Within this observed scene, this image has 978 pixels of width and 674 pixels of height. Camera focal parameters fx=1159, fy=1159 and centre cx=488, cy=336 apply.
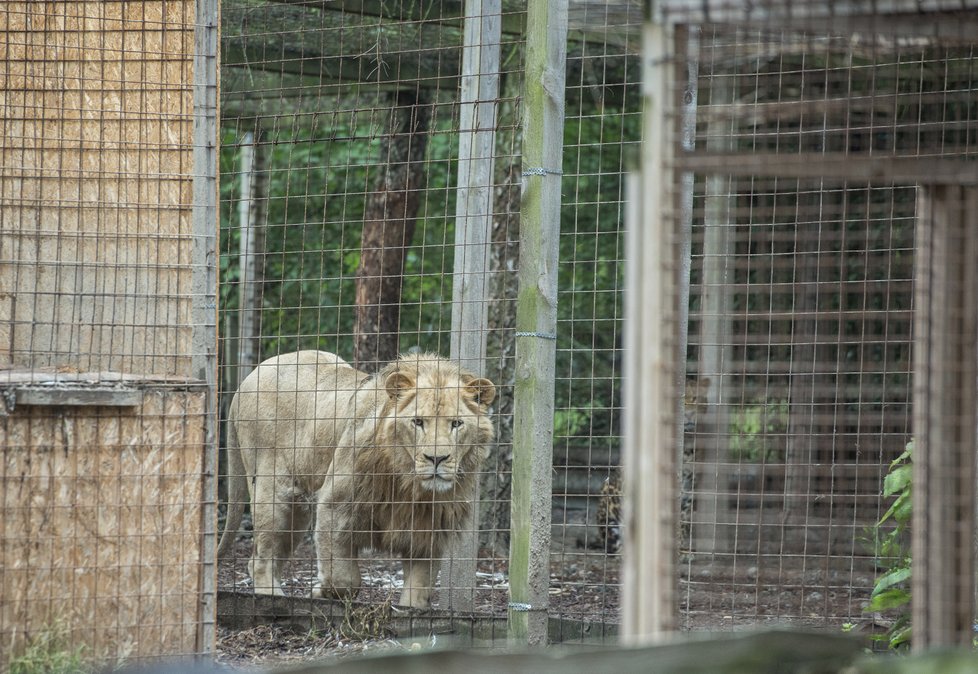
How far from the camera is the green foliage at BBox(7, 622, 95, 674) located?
4.70 metres

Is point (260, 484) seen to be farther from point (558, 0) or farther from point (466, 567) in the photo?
point (558, 0)

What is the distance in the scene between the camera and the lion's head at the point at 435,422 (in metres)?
6.79

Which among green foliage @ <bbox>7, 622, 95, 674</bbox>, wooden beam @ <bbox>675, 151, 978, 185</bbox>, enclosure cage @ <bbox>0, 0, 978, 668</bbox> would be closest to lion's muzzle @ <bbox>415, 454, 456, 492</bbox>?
enclosure cage @ <bbox>0, 0, 978, 668</bbox>

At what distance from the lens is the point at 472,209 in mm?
7012

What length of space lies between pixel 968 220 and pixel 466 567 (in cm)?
422

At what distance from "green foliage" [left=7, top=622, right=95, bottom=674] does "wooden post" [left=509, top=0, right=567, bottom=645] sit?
190 centimetres

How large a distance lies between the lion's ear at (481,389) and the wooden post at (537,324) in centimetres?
127

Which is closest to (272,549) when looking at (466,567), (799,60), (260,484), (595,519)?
(260,484)

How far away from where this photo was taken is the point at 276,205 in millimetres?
15820

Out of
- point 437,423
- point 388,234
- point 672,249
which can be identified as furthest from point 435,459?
point 388,234

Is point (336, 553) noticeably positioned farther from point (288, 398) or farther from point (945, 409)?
point (945, 409)

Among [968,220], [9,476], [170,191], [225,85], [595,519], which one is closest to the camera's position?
[968,220]

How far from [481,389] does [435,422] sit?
1.10 feet

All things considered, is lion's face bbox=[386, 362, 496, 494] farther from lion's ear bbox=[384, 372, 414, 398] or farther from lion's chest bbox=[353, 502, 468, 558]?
lion's chest bbox=[353, 502, 468, 558]
